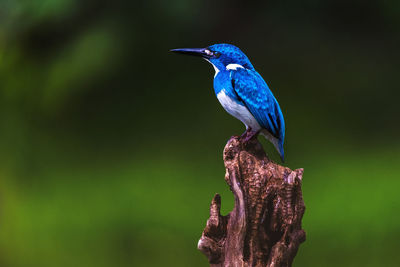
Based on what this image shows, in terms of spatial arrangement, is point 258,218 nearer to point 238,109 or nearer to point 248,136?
point 248,136

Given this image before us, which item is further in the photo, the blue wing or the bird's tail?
the bird's tail

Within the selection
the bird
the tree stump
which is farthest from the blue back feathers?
the tree stump

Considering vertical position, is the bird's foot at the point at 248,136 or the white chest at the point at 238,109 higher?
the white chest at the point at 238,109

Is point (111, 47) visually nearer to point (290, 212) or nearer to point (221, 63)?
point (221, 63)

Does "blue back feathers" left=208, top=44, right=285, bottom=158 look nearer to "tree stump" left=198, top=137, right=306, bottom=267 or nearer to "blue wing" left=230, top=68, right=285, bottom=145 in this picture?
Answer: "blue wing" left=230, top=68, right=285, bottom=145

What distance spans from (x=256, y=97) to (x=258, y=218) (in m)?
0.60

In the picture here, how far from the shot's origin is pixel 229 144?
2.37 metres

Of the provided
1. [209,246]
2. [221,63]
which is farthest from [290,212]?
[221,63]

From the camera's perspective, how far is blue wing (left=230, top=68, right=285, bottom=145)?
7.72 ft

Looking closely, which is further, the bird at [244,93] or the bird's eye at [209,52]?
the bird's eye at [209,52]

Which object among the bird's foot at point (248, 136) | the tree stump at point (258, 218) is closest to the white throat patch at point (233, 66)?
the bird's foot at point (248, 136)

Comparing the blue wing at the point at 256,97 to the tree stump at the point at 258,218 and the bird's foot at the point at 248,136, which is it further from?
the tree stump at the point at 258,218

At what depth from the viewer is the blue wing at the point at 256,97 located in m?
2.35

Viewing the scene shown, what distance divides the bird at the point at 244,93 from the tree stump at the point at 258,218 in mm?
185
